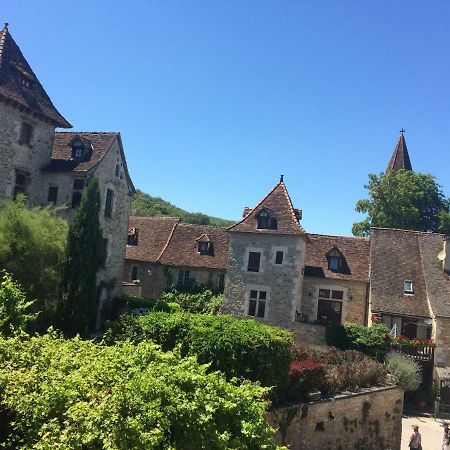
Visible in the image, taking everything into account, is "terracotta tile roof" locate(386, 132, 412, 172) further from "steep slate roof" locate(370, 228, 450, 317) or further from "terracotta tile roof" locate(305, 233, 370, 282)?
"terracotta tile roof" locate(305, 233, 370, 282)

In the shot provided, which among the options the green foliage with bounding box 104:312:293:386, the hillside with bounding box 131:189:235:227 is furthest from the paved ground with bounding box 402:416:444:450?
the hillside with bounding box 131:189:235:227

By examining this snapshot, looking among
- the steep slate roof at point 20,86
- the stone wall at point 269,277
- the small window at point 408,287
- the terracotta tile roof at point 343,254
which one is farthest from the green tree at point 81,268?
the small window at point 408,287

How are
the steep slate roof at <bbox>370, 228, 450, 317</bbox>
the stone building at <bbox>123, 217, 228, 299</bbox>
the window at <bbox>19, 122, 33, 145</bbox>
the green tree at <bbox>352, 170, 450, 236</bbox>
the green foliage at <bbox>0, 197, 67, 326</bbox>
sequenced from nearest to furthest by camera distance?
1. the green foliage at <bbox>0, 197, 67, 326</bbox>
2. the window at <bbox>19, 122, 33, 145</bbox>
3. the steep slate roof at <bbox>370, 228, 450, 317</bbox>
4. the stone building at <bbox>123, 217, 228, 299</bbox>
5. the green tree at <bbox>352, 170, 450, 236</bbox>

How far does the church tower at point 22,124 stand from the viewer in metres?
22.2

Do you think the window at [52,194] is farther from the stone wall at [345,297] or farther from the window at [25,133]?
the stone wall at [345,297]

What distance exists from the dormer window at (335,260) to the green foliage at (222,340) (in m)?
17.0

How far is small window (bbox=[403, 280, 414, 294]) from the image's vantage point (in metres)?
29.6

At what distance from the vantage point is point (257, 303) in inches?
1151

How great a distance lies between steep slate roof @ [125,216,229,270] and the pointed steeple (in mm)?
26040

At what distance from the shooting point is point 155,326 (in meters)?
14.6

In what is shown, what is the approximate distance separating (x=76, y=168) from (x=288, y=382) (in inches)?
645

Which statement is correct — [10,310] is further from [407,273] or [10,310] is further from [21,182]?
[407,273]


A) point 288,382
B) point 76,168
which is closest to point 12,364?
point 288,382

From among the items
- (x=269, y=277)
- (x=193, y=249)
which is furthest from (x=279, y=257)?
(x=193, y=249)
